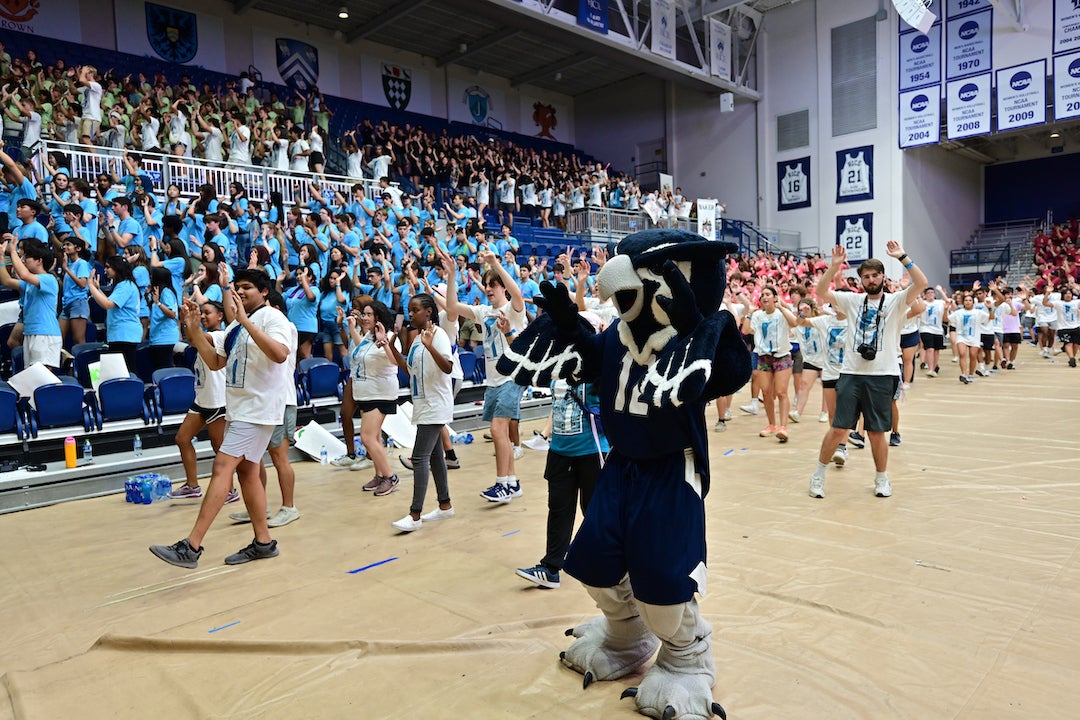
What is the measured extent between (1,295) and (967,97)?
2257 centimetres

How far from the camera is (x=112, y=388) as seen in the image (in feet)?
22.7

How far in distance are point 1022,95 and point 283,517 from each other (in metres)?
22.2

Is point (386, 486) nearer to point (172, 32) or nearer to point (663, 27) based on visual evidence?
point (172, 32)

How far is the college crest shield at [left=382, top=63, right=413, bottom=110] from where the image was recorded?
2328cm

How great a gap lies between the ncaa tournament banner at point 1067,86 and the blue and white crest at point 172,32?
905 inches

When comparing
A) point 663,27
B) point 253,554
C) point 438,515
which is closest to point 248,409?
point 253,554

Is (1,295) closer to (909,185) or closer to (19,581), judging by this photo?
(19,581)

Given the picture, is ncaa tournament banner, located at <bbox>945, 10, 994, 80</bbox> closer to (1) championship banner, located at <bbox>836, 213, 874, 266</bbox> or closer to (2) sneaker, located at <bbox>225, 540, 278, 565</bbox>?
(1) championship banner, located at <bbox>836, 213, 874, 266</bbox>

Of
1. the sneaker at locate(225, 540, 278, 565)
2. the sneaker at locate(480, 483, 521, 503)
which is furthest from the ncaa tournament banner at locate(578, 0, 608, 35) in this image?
the sneaker at locate(225, 540, 278, 565)

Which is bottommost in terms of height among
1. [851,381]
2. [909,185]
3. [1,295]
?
[851,381]

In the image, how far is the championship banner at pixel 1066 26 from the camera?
18625 millimetres

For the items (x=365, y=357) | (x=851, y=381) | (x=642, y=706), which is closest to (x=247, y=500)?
(x=365, y=357)

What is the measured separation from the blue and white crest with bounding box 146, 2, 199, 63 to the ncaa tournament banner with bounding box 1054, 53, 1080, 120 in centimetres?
2299

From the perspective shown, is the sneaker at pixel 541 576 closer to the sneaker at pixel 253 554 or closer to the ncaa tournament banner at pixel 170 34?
the sneaker at pixel 253 554
